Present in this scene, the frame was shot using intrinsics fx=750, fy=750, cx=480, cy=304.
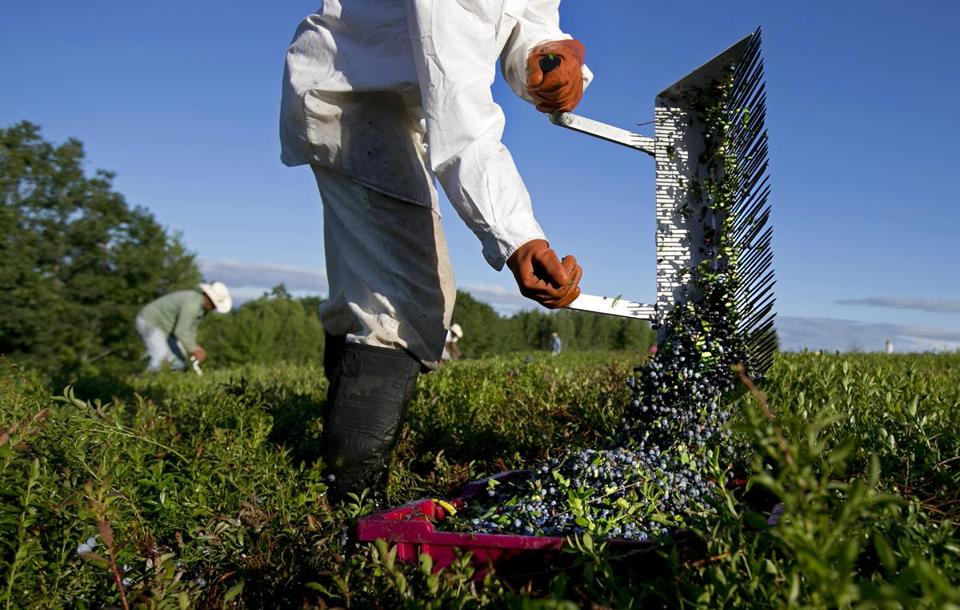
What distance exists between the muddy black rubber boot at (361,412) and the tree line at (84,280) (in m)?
5.53

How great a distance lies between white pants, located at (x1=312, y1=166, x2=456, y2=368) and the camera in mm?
2428

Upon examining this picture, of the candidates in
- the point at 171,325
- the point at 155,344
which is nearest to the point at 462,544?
the point at 171,325

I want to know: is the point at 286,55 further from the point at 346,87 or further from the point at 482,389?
the point at 482,389

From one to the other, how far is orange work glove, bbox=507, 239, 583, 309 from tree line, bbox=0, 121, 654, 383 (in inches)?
249

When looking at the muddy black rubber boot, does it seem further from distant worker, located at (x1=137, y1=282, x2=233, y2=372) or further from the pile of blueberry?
distant worker, located at (x1=137, y1=282, x2=233, y2=372)

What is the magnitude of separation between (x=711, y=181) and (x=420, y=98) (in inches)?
41.1

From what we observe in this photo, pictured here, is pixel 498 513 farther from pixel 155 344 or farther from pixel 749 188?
pixel 155 344

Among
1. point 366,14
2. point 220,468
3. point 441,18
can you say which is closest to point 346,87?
point 366,14

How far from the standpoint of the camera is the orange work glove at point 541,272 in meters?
1.89

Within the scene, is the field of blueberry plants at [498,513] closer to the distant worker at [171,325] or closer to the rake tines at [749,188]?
the rake tines at [749,188]

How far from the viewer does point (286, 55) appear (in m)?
2.54

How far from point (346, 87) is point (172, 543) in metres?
1.44

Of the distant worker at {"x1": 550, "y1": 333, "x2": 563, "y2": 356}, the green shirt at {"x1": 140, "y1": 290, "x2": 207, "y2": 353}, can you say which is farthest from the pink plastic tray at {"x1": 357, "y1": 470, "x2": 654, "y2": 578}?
the distant worker at {"x1": 550, "y1": 333, "x2": 563, "y2": 356}

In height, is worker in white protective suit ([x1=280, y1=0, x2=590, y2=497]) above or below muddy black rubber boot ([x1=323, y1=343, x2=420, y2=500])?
above
